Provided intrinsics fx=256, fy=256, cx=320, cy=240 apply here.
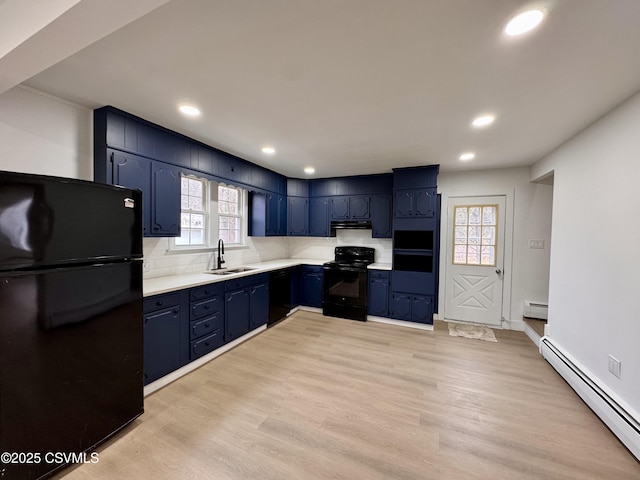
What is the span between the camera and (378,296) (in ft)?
13.7

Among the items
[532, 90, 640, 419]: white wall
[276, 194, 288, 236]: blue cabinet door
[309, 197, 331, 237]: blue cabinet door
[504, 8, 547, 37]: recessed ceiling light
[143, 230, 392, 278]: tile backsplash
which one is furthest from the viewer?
[309, 197, 331, 237]: blue cabinet door

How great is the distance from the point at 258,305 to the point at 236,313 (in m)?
0.44

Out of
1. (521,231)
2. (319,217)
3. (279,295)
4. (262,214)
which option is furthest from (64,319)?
(521,231)

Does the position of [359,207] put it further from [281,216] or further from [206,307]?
[206,307]

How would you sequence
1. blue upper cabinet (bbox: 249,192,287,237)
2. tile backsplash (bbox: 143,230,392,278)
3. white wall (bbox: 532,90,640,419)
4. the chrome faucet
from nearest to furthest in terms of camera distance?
white wall (bbox: 532,90,640,419) < tile backsplash (bbox: 143,230,392,278) < the chrome faucet < blue upper cabinet (bbox: 249,192,287,237)

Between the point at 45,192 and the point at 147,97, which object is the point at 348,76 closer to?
the point at 147,97

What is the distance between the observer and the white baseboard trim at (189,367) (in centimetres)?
226

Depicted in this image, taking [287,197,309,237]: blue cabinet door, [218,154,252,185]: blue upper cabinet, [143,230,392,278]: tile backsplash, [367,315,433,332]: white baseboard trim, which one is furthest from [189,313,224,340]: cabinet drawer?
[367,315,433,332]: white baseboard trim

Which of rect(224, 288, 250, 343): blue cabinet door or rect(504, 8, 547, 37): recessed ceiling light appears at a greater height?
rect(504, 8, 547, 37): recessed ceiling light

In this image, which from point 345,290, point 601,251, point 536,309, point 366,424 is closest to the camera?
point 366,424

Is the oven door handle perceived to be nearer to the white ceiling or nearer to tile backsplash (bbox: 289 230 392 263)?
tile backsplash (bbox: 289 230 392 263)

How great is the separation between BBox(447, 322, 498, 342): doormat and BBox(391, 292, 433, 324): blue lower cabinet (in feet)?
1.27

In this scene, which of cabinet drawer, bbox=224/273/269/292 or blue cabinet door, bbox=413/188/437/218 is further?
blue cabinet door, bbox=413/188/437/218

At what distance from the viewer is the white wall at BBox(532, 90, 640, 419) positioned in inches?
71.9
